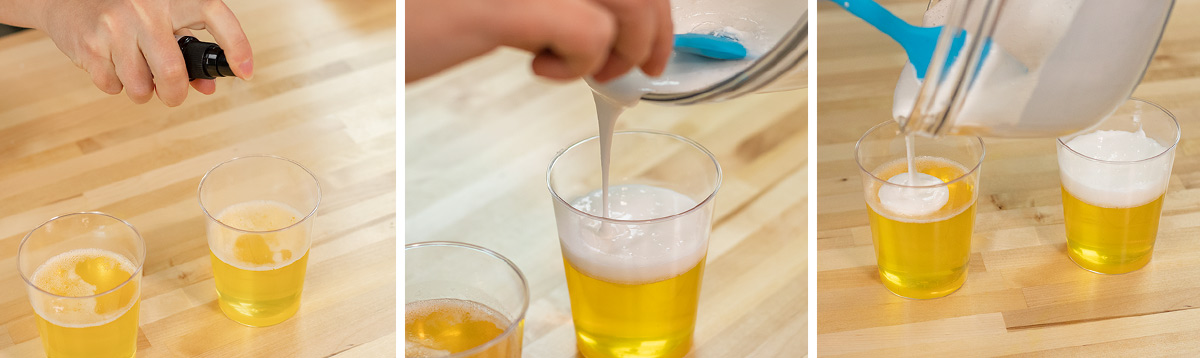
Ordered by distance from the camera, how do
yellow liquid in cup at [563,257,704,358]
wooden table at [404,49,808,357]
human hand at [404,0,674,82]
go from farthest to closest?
wooden table at [404,49,808,357], yellow liquid in cup at [563,257,704,358], human hand at [404,0,674,82]

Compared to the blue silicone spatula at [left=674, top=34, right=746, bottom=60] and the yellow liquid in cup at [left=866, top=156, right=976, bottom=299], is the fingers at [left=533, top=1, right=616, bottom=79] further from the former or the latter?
the yellow liquid in cup at [left=866, top=156, right=976, bottom=299]

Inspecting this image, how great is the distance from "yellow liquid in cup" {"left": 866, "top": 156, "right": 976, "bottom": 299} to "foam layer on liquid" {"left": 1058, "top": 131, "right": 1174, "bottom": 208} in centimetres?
9

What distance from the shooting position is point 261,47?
1130 millimetres

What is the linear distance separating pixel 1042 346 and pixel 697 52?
38cm

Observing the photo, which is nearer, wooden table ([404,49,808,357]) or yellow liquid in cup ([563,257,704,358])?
yellow liquid in cup ([563,257,704,358])

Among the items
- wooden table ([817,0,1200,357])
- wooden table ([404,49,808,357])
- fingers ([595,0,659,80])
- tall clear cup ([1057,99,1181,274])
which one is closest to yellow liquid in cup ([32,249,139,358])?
wooden table ([404,49,808,357])

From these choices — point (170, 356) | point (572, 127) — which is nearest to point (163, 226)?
point (170, 356)

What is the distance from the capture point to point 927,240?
84 cm

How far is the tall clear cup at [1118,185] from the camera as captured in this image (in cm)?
85

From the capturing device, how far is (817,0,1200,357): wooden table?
83 cm

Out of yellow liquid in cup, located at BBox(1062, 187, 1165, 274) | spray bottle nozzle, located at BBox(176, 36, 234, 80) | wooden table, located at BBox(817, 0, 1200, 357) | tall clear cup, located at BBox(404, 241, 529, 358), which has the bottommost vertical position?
wooden table, located at BBox(817, 0, 1200, 357)

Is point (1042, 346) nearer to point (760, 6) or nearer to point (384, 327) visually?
point (760, 6)

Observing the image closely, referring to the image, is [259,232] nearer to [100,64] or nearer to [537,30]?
[100,64]

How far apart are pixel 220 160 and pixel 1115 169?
0.76m
